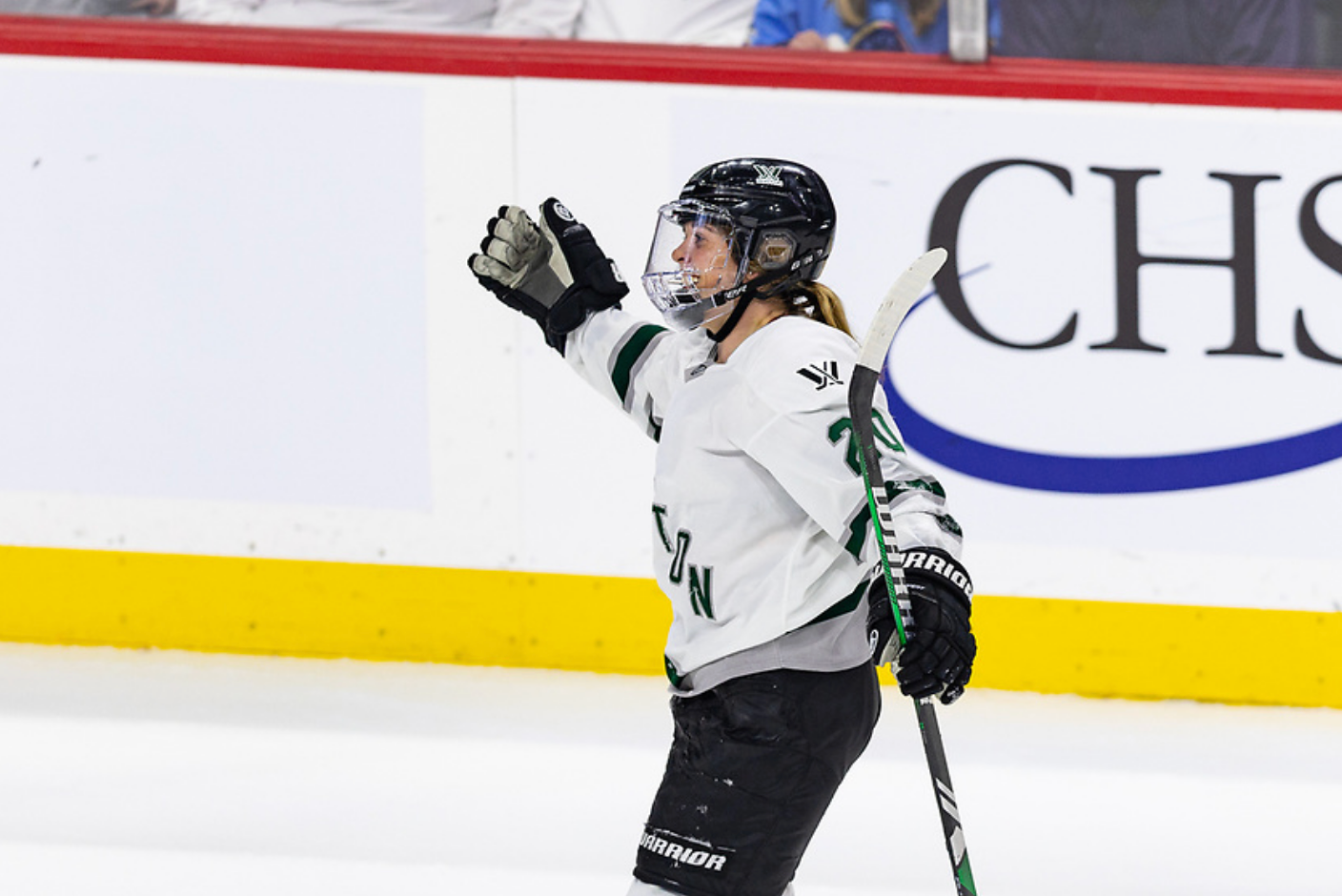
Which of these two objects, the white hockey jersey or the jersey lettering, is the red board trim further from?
the jersey lettering

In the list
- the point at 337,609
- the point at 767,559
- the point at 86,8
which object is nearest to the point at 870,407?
the point at 767,559

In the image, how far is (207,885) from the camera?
2.58 metres

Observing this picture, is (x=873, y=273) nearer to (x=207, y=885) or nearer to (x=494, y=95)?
(x=494, y=95)

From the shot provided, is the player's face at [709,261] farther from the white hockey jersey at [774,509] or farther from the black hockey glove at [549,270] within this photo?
the black hockey glove at [549,270]

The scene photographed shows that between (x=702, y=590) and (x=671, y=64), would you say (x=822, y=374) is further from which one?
(x=671, y=64)

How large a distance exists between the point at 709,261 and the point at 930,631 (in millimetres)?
483

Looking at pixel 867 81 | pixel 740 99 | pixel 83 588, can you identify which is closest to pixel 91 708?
pixel 83 588

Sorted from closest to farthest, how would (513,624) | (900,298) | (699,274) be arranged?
(900,298) < (699,274) < (513,624)

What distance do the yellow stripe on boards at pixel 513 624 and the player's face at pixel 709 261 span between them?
1.84 meters

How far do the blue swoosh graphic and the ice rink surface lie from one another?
462mm

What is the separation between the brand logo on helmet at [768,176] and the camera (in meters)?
1.84

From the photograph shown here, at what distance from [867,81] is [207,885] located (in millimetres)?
2050

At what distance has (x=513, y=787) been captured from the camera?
304cm

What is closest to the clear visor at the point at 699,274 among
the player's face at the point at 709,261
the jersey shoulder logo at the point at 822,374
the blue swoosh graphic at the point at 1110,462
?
the player's face at the point at 709,261
